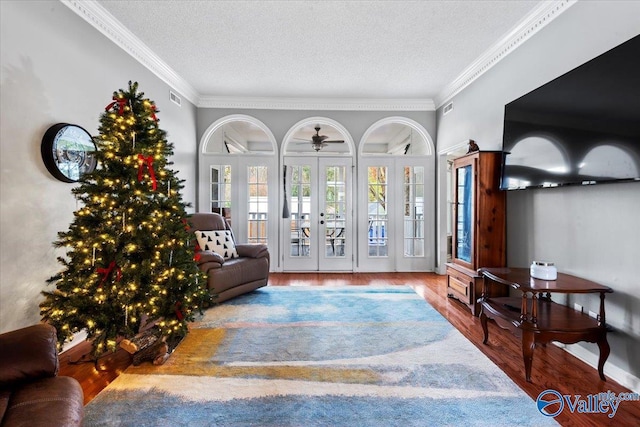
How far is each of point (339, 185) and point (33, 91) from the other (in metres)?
4.30

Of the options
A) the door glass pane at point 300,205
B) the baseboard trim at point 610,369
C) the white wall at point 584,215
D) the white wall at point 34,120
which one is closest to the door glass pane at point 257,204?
the door glass pane at point 300,205

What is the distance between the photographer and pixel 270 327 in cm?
319

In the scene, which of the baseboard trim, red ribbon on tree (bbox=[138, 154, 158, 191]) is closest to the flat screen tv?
the baseboard trim

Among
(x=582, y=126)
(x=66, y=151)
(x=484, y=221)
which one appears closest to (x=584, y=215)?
(x=582, y=126)

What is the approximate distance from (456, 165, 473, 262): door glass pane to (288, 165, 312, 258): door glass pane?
267 cm

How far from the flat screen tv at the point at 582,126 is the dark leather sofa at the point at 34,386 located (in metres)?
3.15

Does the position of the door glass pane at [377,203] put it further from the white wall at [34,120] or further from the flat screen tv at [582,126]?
the white wall at [34,120]

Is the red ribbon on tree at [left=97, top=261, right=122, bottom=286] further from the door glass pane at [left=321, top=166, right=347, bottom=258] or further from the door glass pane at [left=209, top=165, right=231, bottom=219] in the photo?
the door glass pane at [left=321, top=166, right=347, bottom=258]

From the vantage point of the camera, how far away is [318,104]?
575 centimetres

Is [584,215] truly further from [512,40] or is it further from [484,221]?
[512,40]

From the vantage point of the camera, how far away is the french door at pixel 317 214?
5875 millimetres

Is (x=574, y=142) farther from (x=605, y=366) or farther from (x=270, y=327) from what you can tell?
(x=270, y=327)

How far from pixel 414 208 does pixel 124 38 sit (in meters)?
4.89

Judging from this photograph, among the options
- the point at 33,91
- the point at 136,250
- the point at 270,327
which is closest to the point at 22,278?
the point at 136,250
